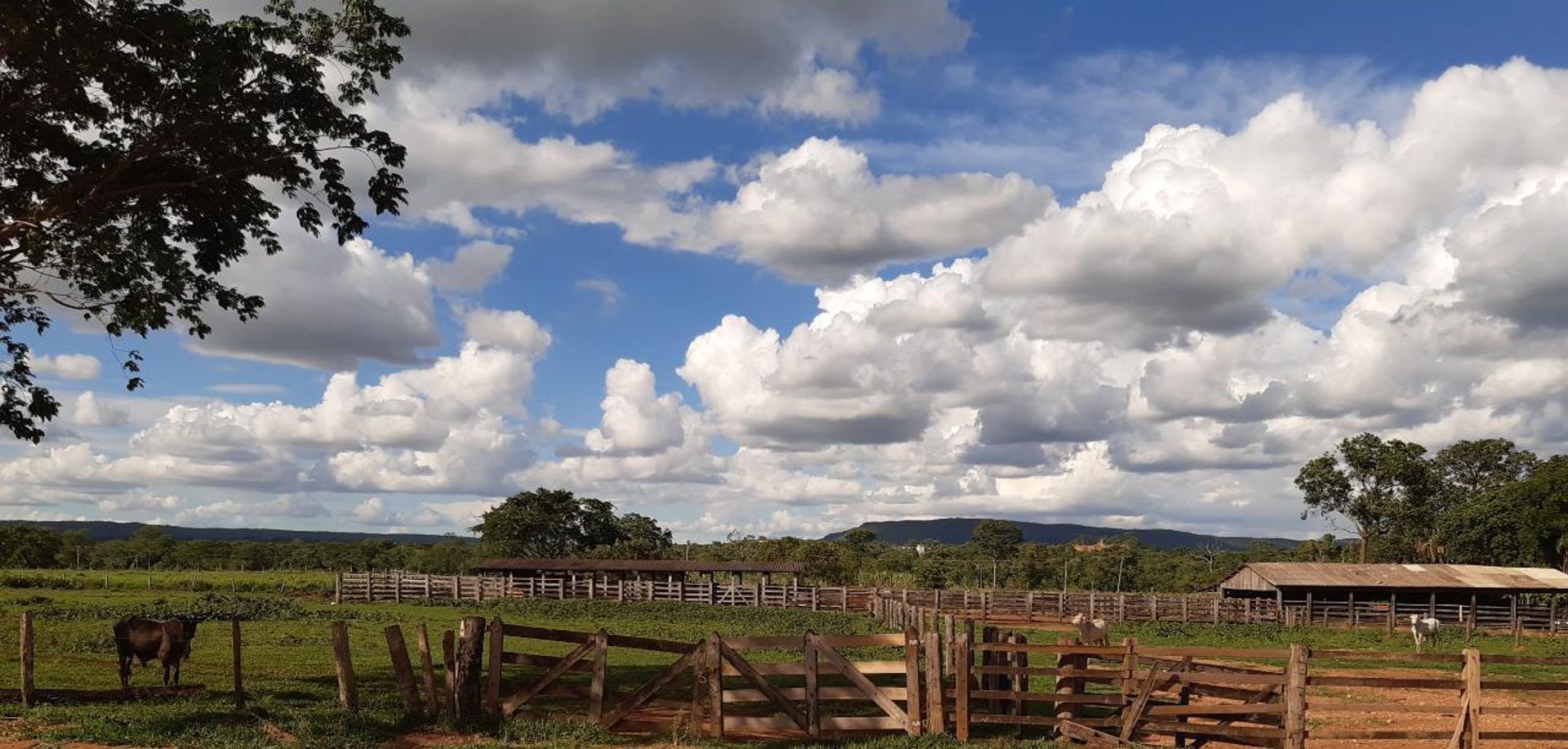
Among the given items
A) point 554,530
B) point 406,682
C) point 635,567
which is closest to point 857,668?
point 406,682

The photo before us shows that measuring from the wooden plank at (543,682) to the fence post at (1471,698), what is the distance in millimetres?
10818

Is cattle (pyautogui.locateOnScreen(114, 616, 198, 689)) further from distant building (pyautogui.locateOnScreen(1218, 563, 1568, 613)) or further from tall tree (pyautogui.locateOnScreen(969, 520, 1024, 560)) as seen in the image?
tall tree (pyautogui.locateOnScreen(969, 520, 1024, 560))

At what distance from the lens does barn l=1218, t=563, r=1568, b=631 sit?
52.4 metres

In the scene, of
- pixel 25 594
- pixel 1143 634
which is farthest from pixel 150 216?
pixel 25 594

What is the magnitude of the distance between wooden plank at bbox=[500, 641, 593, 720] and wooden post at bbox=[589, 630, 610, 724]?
0.65 feet

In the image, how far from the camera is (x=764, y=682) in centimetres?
1409

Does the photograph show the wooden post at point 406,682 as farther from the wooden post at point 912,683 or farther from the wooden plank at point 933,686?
the wooden plank at point 933,686

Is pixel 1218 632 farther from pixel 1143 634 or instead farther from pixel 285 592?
pixel 285 592

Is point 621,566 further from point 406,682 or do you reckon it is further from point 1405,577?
point 406,682

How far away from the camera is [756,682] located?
46.4 ft

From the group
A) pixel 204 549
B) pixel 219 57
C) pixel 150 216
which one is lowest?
pixel 204 549

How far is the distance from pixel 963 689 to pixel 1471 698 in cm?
599

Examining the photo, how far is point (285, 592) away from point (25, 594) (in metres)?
11.7

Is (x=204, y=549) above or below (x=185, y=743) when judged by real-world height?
below
